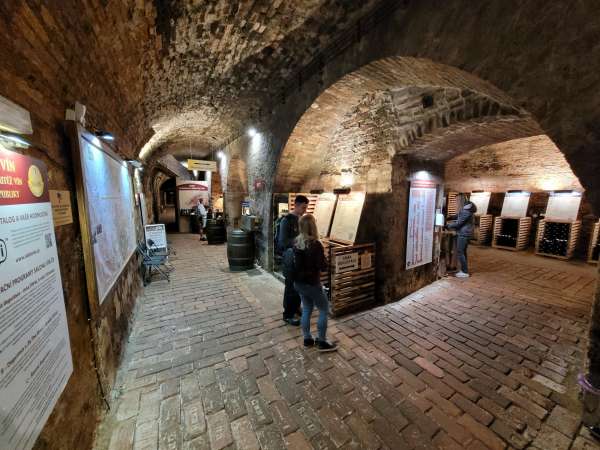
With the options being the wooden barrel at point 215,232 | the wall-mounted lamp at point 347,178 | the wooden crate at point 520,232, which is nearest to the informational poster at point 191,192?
the wooden barrel at point 215,232

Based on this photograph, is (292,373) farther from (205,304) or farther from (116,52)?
(116,52)

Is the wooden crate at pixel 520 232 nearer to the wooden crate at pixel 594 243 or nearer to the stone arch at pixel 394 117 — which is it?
the wooden crate at pixel 594 243

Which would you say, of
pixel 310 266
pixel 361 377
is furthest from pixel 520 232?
pixel 310 266

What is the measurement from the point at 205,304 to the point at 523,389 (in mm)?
4591

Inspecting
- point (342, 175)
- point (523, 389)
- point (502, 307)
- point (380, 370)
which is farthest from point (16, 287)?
point (502, 307)

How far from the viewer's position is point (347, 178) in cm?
517

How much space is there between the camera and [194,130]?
322 inches

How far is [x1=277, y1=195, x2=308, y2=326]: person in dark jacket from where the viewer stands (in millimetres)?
3742

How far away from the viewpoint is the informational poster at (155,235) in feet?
19.1

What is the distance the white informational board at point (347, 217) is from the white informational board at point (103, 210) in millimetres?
3656

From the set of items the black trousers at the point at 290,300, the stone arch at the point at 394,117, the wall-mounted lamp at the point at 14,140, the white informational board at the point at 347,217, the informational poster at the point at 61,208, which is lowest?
the black trousers at the point at 290,300

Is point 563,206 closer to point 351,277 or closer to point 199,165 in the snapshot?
point 351,277

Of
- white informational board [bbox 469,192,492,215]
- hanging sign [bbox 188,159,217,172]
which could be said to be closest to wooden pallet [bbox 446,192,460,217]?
white informational board [bbox 469,192,492,215]

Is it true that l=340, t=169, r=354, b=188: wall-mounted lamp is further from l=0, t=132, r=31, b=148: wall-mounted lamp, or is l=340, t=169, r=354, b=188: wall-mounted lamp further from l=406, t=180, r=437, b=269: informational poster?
l=0, t=132, r=31, b=148: wall-mounted lamp
